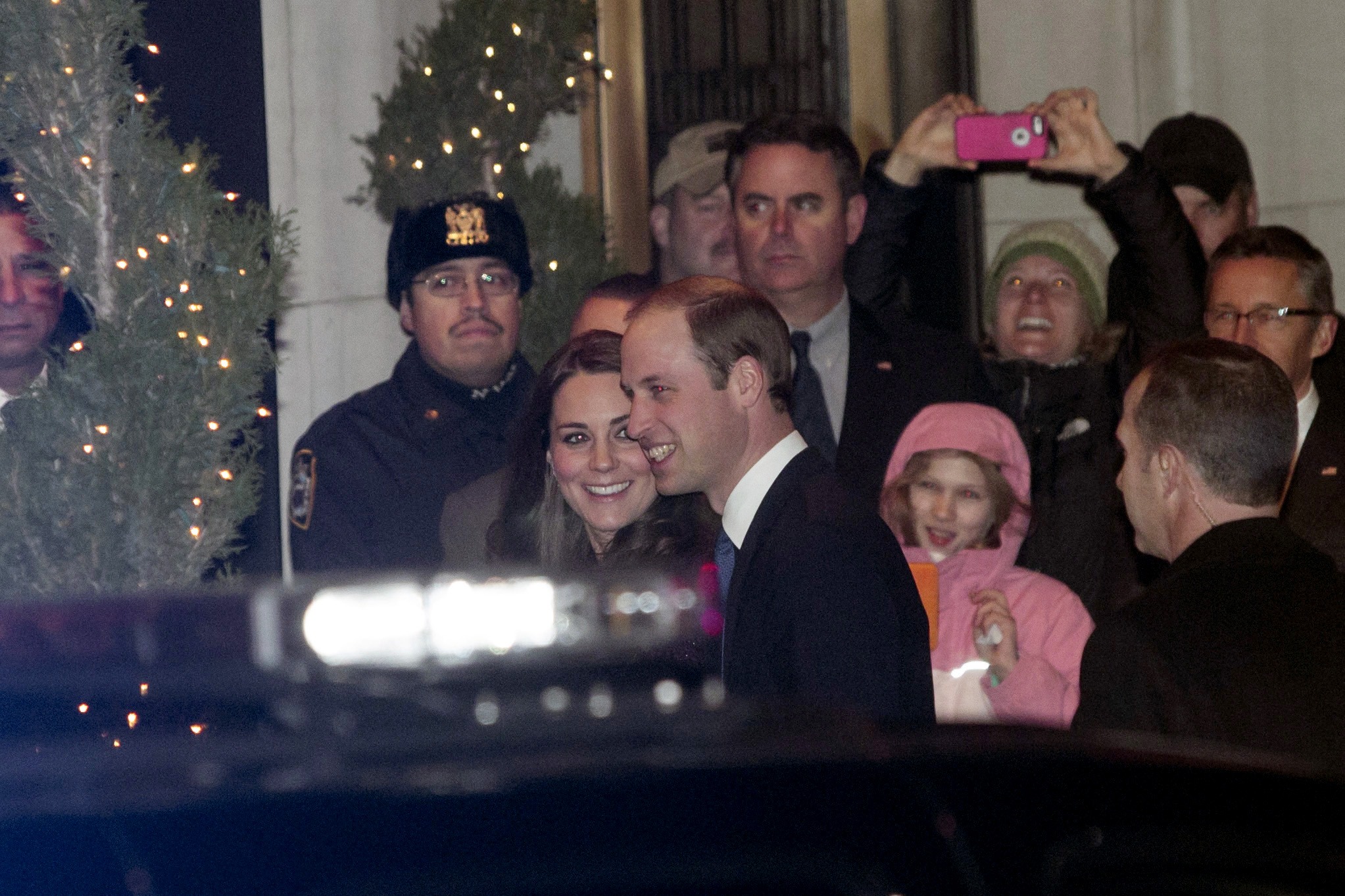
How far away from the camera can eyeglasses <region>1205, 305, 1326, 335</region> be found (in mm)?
4953

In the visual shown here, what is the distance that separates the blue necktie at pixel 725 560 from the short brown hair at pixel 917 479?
1.52 metres

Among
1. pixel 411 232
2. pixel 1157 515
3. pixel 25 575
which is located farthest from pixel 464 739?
pixel 411 232

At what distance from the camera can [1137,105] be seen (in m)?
8.28

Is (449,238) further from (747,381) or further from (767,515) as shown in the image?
(767,515)

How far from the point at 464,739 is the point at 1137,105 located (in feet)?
24.7

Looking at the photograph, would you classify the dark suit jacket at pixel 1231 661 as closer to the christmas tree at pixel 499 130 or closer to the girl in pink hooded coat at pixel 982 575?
the girl in pink hooded coat at pixel 982 575

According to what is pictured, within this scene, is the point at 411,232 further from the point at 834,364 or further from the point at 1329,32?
the point at 1329,32

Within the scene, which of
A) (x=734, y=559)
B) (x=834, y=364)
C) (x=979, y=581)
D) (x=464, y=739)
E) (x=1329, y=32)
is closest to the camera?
(x=464, y=739)

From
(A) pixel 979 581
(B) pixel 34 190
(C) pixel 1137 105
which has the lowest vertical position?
(A) pixel 979 581

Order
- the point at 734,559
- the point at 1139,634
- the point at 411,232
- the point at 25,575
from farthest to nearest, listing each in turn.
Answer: the point at 411,232 → the point at 25,575 → the point at 734,559 → the point at 1139,634

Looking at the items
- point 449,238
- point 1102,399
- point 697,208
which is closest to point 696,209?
point 697,208

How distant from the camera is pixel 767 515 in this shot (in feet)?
9.84

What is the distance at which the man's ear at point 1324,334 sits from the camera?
5.02 m

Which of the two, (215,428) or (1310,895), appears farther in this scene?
(215,428)
